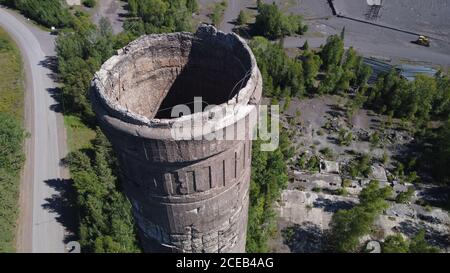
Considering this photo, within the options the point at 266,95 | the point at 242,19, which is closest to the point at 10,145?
the point at 266,95

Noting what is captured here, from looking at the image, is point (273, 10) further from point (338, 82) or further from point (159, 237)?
point (159, 237)

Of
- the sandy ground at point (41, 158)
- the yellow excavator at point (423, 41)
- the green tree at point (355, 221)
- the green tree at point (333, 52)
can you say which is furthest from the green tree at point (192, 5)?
the green tree at point (355, 221)

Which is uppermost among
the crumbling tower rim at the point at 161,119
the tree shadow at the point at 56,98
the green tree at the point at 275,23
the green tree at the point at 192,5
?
the crumbling tower rim at the point at 161,119

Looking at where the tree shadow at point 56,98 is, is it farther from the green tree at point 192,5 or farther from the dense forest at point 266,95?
the green tree at point 192,5

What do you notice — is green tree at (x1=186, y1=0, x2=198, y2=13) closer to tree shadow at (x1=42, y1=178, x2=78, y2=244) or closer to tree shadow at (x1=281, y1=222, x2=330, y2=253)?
tree shadow at (x1=42, y1=178, x2=78, y2=244)

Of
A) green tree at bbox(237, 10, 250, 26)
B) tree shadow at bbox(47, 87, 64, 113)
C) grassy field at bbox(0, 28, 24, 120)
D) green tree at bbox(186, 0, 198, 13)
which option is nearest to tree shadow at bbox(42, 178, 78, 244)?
tree shadow at bbox(47, 87, 64, 113)

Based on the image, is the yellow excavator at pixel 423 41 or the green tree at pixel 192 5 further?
the green tree at pixel 192 5

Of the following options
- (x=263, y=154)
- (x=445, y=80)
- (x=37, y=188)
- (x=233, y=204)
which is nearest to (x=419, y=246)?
(x=263, y=154)

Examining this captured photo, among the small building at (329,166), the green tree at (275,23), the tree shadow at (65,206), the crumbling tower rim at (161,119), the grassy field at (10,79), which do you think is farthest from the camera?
the green tree at (275,23)
